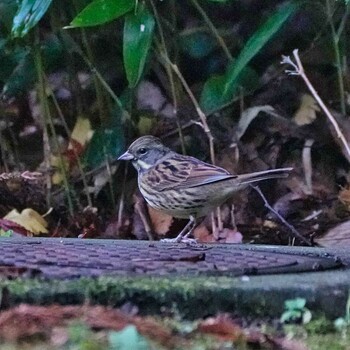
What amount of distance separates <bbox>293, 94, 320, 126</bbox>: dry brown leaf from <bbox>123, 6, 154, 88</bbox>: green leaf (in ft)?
3.81

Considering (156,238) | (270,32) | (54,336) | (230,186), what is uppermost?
(270,32)

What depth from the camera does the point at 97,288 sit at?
2.56m

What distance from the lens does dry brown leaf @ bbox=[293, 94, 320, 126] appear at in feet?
19.0

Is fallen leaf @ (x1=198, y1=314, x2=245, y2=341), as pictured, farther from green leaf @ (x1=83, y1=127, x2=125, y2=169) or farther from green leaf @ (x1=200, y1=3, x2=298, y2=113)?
green leaf @ (x1=83, y1=127, x2=125, y2=169)

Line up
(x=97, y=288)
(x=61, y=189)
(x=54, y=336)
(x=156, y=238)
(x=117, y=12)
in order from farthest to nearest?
(x=61, y=189)
(x=156, y=238)
(x=117, y=12)
(x=97, y=288)
(x=54, y=336)

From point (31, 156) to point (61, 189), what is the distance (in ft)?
1.95

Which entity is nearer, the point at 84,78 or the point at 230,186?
the point at 230,186

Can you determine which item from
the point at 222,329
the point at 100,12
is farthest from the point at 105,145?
the point at 222,329

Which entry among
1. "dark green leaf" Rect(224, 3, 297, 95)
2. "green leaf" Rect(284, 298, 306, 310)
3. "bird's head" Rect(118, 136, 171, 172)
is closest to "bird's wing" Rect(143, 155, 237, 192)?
"bird's head" Rect(118, 136, 171, 172)

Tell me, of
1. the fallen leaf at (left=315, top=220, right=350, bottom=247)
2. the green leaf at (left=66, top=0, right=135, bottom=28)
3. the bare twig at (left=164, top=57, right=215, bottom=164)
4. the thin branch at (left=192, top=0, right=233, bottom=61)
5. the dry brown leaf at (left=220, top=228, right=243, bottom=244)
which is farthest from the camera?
the thin branch at (left=192, top=0, right=233, bottom=61)

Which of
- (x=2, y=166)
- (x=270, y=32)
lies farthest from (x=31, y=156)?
(x=270, y=32)

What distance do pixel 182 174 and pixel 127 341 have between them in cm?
295

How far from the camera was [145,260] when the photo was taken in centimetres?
311

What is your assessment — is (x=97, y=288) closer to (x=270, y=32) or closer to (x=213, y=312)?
(x=213, y=312)
